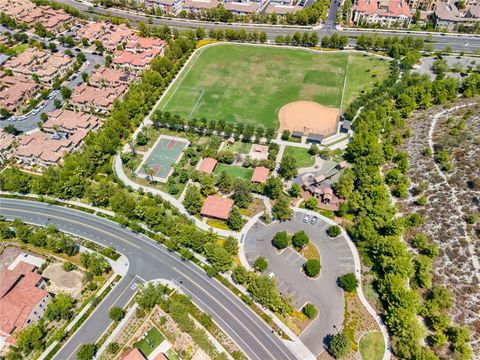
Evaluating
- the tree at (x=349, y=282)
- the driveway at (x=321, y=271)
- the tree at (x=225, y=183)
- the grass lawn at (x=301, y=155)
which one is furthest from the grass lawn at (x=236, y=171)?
the tree at (x=349, y=282)

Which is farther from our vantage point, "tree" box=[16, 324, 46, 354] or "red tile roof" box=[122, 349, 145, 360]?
"tree" box=[16, 324, 46, 354]

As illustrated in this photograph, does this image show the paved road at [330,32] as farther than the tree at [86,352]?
Yes

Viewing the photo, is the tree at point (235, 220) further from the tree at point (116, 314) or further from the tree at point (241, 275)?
the tree at point (116, 314)

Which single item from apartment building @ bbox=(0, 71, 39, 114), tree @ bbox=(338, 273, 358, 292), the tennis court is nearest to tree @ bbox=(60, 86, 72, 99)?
apartment building @ bbox=(0, 71, 39, 114)

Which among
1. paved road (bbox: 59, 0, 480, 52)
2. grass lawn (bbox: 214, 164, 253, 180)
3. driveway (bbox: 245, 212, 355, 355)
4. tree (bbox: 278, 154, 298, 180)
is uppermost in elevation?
paved road (bbox: 59, 0, 480, 52)

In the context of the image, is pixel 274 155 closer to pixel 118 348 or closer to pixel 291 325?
pixel 291 325

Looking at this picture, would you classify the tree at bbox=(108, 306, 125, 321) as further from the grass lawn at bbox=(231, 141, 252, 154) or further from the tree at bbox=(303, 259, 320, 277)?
the grass lawn at bbox=(231, 141, 252, 154)

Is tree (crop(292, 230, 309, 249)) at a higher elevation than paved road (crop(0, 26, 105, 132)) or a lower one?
lower
